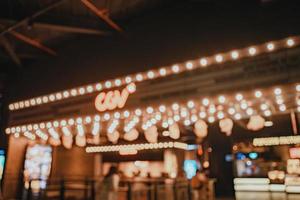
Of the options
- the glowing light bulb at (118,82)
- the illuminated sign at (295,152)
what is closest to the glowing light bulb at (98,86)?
the glowing light bulb at (118,82)

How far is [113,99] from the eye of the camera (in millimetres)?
8359

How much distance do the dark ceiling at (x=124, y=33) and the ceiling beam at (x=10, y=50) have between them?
41 millimetres

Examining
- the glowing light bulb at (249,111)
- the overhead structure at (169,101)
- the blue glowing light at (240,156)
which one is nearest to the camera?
the overhead structure at (169,101)

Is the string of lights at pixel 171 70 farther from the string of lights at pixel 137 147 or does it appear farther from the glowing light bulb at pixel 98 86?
the string of lights at pixel 137 147

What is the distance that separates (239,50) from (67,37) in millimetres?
6243

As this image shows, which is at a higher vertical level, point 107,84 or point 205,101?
point 107,84

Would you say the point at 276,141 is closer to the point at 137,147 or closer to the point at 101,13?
the point at 137,147

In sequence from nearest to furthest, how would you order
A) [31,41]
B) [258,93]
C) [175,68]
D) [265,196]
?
[258,93], [175,68], [31,41], [265,196]

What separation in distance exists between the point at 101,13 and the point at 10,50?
13.4 feet

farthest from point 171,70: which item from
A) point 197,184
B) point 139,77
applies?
point 197,184

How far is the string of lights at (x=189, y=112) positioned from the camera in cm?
685

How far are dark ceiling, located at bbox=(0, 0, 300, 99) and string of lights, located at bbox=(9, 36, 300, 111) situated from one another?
0.52ft

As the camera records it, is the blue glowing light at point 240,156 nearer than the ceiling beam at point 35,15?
No

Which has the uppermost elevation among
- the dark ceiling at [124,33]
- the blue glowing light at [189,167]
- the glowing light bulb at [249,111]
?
the dark ceiling at [124,33]
